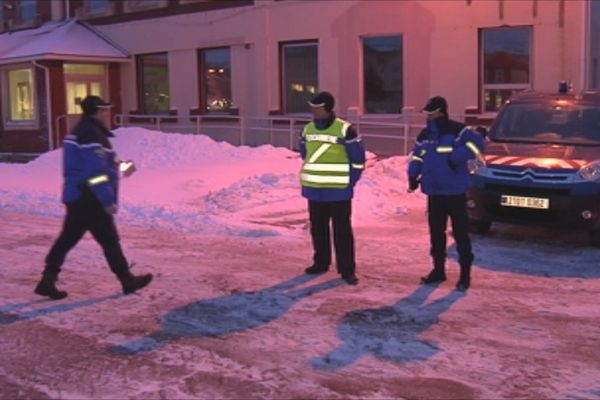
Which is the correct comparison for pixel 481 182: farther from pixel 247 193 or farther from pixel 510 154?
pixel 247 193

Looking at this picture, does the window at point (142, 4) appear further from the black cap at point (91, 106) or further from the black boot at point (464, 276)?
the black boot at point (464, 276)

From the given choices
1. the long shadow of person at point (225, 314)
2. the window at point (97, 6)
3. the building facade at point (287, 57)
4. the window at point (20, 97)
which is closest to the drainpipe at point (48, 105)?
→ the building facade at point (287, 57)

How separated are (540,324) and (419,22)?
40.0 ft

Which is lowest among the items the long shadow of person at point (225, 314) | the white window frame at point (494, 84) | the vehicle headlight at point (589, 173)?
the long shadow of person at point (225, 314)

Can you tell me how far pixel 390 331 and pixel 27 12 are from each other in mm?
23544

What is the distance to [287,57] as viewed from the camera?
20.1 metres

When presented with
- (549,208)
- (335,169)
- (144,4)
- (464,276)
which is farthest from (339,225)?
(144,4)

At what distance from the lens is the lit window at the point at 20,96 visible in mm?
24067

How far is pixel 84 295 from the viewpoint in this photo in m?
7.15

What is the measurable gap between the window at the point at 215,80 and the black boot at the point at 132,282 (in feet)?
47.2

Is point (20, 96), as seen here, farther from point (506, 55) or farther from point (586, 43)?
point (586, 43)

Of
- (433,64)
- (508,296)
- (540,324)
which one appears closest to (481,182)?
(508,296)

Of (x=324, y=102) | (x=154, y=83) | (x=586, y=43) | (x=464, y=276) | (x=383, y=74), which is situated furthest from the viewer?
(x=154, y=83)

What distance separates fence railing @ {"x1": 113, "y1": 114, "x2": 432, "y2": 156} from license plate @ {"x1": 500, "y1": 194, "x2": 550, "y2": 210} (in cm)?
702
